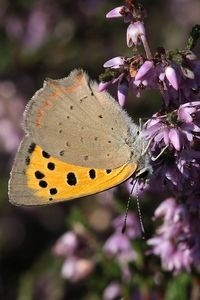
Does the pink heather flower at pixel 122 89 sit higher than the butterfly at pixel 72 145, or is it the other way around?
the pink heather flower at pixel 122 89

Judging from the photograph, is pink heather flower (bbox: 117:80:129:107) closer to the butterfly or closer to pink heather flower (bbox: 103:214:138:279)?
the butterfly

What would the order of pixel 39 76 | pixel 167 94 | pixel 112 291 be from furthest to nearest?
pixel 39 76 → pixel 112 291 → pixel 167 94

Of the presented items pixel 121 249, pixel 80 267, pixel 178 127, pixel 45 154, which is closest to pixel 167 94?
pixel 178 127

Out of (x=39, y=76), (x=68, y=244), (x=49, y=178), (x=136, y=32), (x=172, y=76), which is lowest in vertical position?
(x=68, y=244)

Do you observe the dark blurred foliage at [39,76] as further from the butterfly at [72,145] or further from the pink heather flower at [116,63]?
the pink heather flower at [116,63]

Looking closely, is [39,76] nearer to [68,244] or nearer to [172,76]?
[68,244]

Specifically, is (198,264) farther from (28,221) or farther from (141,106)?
(28,221)

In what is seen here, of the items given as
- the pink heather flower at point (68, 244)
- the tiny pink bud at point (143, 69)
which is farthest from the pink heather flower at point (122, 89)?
the pink heather flower at point (68, 244)
